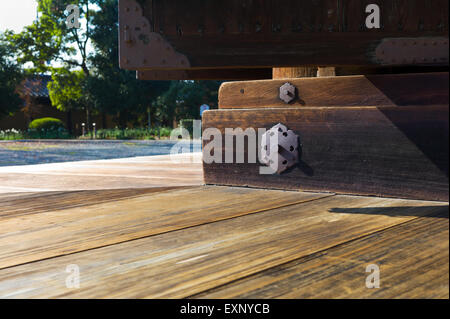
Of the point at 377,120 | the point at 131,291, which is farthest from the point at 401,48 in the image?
the point at 131,291

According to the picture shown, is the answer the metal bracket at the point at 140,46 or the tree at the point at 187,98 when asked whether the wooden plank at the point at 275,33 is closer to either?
the metal bracket at the point at 140,46

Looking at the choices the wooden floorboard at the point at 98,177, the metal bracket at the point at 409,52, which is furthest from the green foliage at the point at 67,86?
the metal bracket at the point at 409,52

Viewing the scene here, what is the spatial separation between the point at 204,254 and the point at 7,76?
31.8 m

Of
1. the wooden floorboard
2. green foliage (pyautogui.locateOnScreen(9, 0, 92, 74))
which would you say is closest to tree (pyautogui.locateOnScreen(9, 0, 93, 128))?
green foliage (pyautogui.locateOnScreen(9, 0, 92, 74))

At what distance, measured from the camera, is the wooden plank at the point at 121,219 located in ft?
6.33

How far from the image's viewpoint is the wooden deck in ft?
4.43

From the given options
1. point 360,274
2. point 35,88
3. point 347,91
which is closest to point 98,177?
point 347,91

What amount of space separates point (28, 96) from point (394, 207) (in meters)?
35.3

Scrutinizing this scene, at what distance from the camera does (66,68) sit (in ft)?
97.1

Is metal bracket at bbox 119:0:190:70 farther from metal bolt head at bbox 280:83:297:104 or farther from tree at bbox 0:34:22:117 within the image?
tree at bbox 0:34:22:117

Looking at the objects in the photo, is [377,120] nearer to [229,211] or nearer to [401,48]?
[401,48]

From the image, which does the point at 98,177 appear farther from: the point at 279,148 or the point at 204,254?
the point at 204,254

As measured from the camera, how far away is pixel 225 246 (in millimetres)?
1813

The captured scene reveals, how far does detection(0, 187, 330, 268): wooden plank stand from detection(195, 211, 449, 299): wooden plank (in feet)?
2.50
